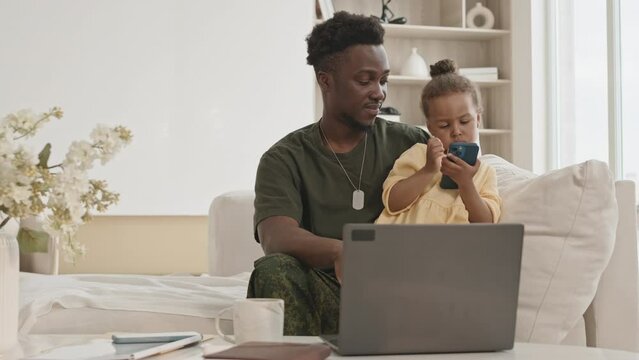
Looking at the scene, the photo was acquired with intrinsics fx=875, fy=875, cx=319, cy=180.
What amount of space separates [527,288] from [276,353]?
798 millimetres

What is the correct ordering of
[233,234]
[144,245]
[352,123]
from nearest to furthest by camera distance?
[352,123] < [233,234] < [144,245]

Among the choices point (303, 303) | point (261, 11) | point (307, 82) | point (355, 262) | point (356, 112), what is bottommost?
point (303, 303)

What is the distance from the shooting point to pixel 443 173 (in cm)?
198

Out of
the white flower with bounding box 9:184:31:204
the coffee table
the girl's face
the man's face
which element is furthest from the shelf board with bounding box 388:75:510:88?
the white flower with bounding box 9:184:31:204

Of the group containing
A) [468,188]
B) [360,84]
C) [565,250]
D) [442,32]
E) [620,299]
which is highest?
[442,32]

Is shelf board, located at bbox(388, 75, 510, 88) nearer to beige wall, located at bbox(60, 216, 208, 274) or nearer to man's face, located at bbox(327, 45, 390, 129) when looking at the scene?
beige wall, located at bbox(60, 216, 208, 274)

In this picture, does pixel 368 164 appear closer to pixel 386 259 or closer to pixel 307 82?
pixel 386 259

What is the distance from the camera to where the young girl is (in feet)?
6.29

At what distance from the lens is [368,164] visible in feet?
7.22

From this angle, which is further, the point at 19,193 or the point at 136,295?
the point at 136,295

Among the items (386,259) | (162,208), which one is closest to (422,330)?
(386,259)

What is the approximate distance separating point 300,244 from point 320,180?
282mm

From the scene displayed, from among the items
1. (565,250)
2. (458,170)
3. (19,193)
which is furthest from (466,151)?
(19,193)

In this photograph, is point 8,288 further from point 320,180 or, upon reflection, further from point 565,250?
point 565,250
